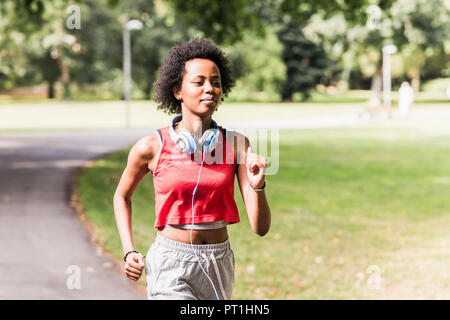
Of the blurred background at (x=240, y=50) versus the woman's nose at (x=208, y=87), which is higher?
the blurred background at (x=240, y=50)

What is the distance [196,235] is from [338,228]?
709 cm

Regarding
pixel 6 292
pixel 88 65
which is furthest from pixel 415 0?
pixel 6 292

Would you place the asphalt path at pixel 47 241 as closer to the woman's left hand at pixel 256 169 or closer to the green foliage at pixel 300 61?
the woman's left hand at pixel 256 169

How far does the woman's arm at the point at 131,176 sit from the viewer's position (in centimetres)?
259

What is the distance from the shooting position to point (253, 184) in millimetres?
2293

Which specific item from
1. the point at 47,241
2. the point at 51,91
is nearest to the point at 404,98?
the point at 47,241

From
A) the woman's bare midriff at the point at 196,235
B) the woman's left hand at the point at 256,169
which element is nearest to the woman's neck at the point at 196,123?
the woman's left hand at the point at 256,169

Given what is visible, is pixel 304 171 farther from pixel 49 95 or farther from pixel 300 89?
pixel 49 95

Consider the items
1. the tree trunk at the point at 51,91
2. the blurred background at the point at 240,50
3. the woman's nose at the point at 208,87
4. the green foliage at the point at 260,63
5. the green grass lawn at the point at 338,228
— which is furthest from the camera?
the tree trunk at the point at 51,91

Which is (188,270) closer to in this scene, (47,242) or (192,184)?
(192,184)

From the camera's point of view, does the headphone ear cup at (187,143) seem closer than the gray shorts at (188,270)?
Yes

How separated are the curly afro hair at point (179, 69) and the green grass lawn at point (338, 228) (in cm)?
382

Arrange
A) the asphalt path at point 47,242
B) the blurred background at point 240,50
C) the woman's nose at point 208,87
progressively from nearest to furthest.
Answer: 1. the woman's nose at point 208,87
2. the asphalt path at point 47,242
3. the blurred background at point 240,50

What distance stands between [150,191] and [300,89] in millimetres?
50475
